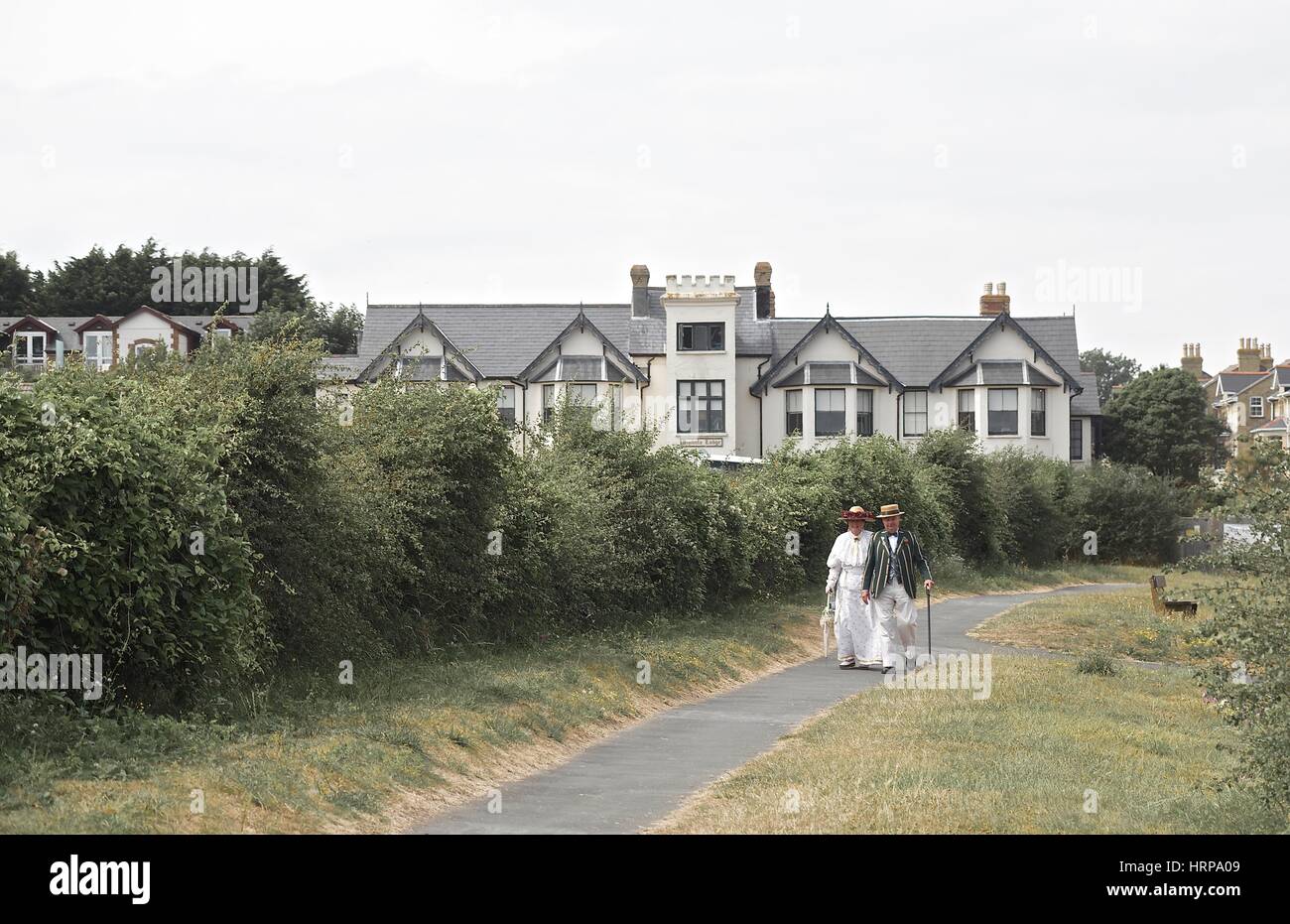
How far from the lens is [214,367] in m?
13.8

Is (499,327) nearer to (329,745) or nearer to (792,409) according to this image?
(792,409)

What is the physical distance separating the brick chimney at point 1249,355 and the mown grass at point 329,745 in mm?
115737

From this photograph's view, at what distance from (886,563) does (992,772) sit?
24.4 feet

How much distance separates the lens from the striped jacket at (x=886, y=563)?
18.7 metres

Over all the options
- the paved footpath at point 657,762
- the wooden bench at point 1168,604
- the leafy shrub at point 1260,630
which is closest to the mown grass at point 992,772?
the paved footpath at point 657,762

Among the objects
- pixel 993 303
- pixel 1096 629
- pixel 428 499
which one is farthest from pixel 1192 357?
pixel 428 499

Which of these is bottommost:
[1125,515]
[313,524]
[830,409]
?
[313,524]

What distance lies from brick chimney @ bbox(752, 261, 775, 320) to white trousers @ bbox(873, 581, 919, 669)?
45.1 metres

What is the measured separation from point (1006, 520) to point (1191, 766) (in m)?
33.5

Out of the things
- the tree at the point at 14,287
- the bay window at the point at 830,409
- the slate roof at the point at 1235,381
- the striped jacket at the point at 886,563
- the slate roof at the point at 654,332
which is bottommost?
the striped jacket at the point at 886,563

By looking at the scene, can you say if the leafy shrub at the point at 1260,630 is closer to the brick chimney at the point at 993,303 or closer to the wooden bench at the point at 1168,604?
the wooden bench at the point at 1168,604

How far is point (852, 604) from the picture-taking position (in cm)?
1970

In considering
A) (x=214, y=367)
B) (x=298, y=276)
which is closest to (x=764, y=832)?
(x=214, y=367)

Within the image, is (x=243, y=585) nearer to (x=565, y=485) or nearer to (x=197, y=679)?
(x=197, y=679)
